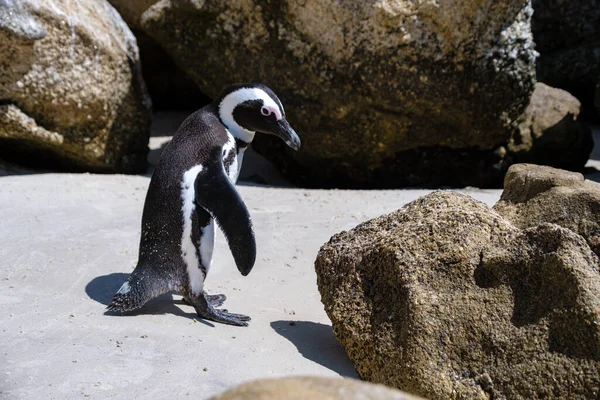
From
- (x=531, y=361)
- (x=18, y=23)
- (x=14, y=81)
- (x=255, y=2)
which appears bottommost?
(x=531, y=361)

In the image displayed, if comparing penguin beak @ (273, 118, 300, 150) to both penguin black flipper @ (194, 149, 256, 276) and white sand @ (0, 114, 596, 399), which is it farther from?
white sand @ (0, 114, 596, 399)

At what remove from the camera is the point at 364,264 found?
118 inches

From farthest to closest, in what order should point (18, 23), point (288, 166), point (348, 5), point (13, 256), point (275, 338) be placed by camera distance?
point (288, 166) < point (348, 5) < point (18, 23) < point (13, 256) < point (275, 338)

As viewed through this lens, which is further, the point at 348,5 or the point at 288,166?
the point at 288,166

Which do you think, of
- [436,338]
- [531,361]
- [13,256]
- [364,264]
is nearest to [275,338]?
[364,264]

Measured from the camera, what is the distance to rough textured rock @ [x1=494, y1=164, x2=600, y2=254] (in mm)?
2992

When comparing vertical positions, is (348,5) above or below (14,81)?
above

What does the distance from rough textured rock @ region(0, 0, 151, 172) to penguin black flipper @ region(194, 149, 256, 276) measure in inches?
110

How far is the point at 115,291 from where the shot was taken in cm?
370

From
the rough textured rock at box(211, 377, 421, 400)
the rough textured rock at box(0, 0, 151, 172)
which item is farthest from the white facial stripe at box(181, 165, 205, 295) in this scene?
the rough textured rock at box(0, 0, 151, 172)

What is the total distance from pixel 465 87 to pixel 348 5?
3.64 ft

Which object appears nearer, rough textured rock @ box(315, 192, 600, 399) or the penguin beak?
rough textured rock @ box(315, 192, 600, 399)

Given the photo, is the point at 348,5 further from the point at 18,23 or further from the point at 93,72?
the point at 18,23

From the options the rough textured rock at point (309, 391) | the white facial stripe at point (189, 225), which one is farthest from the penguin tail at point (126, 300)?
the rough textured rock at point (309, 391)
